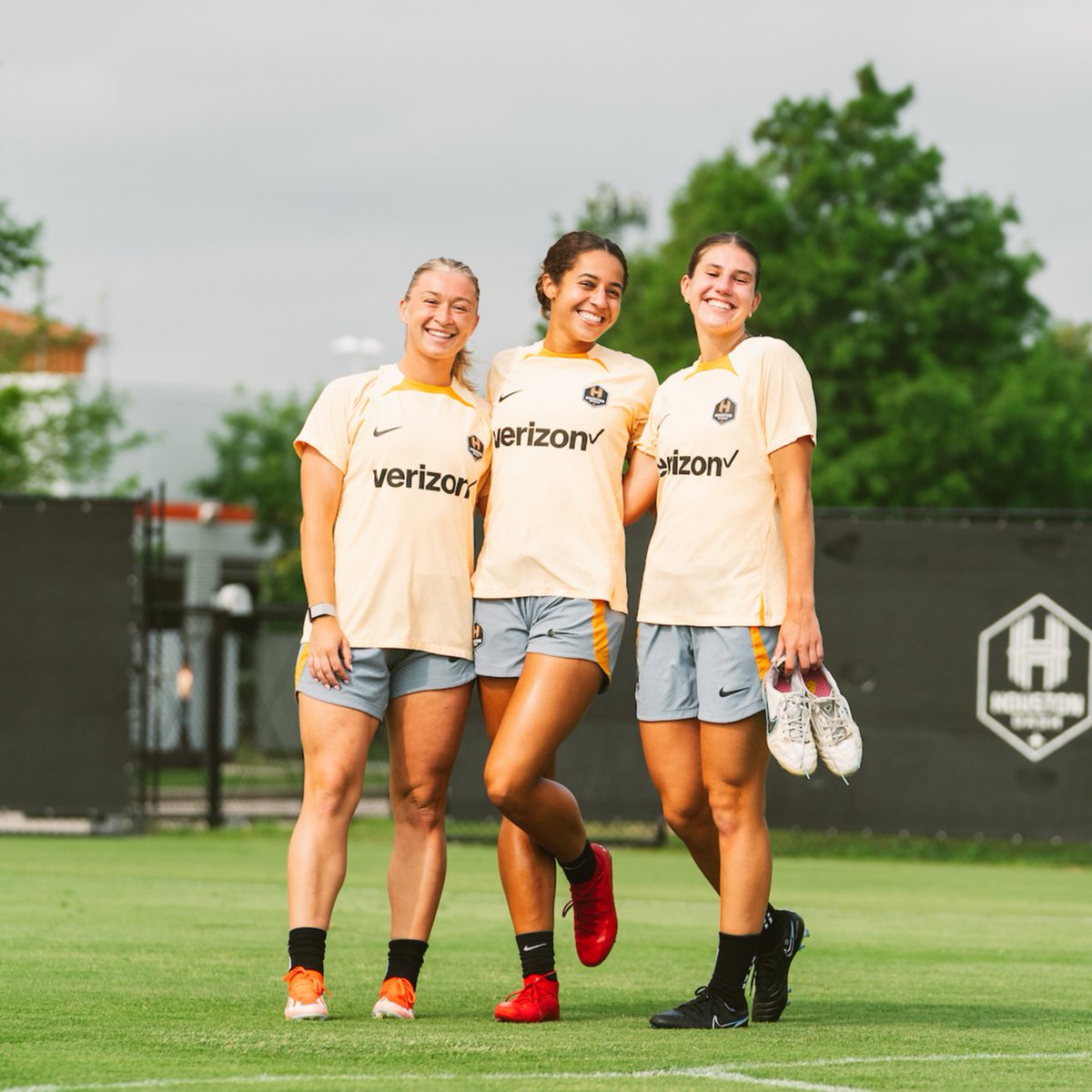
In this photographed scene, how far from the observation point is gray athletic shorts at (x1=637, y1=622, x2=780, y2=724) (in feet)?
17.5

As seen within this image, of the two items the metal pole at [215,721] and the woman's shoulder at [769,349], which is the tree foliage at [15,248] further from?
the woman's shoulder at [769,349]

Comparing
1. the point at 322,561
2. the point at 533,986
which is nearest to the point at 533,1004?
the point at 533,986

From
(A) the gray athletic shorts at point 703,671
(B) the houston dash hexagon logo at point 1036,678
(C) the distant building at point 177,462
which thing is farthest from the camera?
(C) the distant building at point 177,462

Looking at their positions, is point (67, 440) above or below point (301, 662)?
above

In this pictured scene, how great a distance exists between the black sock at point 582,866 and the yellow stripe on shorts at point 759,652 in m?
0.79

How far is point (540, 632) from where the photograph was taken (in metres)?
5.43

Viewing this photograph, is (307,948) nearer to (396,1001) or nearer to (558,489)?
(396,1001)

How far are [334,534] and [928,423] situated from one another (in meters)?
25.4

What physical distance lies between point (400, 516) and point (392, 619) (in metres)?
0.30

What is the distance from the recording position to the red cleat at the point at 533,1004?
17.6 feet

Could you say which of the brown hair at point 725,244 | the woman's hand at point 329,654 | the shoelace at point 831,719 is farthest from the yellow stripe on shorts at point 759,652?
the woman's hand at point 329,654

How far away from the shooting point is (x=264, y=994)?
5852mm

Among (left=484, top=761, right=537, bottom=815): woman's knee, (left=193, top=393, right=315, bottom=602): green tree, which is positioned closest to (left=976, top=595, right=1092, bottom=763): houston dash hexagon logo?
(left=484, top=761, right=537, bottom=815): woman's knee

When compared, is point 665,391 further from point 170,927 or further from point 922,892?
point 922,892
